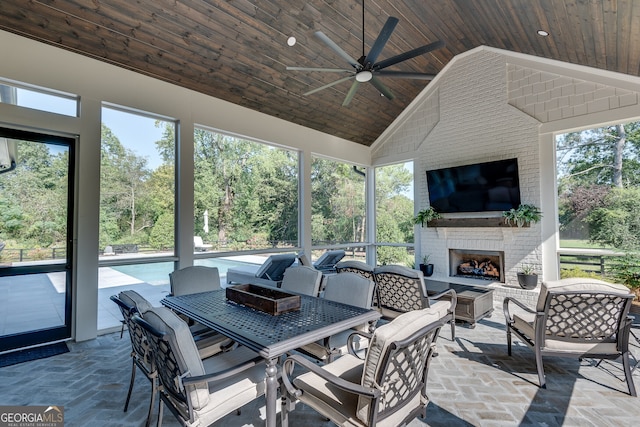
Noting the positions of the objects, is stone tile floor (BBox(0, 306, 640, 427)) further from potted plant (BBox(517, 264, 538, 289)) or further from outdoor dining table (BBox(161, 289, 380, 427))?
potted plant (BBox(517, 264, 538, 289))

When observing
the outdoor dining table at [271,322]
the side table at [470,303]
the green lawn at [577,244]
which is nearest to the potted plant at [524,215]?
the green lawn at [577,244]

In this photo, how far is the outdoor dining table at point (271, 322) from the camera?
1813mm

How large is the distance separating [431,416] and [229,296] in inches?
75.7

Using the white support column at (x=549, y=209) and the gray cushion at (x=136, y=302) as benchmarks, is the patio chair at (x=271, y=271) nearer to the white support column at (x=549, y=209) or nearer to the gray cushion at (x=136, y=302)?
the gray cushion at (x=136, y=302)

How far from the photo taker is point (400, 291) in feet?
11.8

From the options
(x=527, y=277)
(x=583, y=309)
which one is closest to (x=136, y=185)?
(x=583, y=309)

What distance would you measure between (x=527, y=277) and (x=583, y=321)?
3088 millimetres

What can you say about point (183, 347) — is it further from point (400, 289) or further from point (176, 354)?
point (400, 289)

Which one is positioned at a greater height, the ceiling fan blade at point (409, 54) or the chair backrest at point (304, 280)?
the ceiling fan blade at point (409, 54)

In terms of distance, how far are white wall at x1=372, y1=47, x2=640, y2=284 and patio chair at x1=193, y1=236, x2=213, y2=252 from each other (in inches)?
186

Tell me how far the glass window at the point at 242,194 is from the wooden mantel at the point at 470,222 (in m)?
3.13

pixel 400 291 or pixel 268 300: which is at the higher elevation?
pixel 268 300

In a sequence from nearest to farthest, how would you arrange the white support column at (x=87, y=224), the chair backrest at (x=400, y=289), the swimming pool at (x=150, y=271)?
the chair backrest at (x=400, y=289) → the white support column at (x=87, y=224) → the swimming pool at (x=150, y=271)

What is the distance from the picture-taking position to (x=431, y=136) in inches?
281
